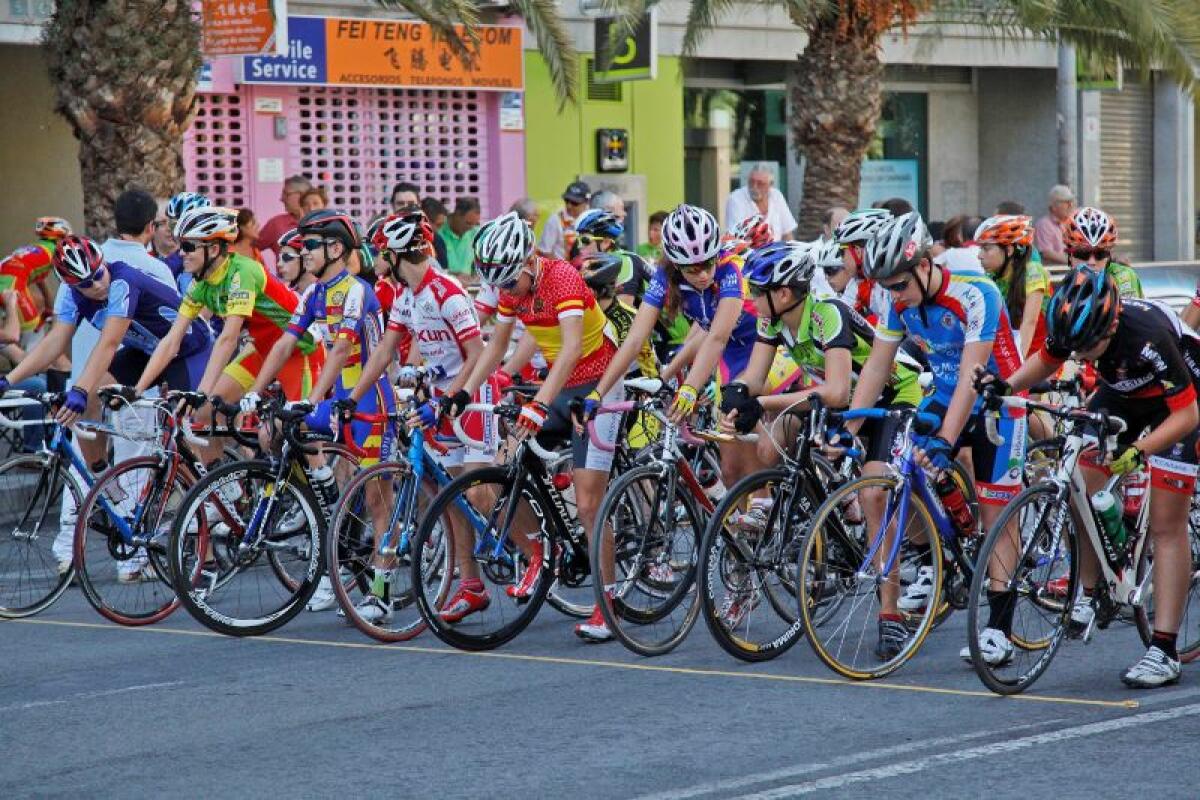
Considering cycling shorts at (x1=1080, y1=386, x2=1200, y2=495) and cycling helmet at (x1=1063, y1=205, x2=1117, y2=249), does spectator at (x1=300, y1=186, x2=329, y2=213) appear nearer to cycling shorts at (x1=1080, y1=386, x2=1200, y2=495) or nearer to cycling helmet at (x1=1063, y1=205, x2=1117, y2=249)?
cycling helmet at (x1=1063, y1=205, x2=1117, y2=249)

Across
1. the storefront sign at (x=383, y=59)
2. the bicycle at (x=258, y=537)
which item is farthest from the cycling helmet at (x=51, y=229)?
the bicycle at (x=258, y=537)

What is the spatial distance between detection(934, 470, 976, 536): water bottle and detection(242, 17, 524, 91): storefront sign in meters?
12.2

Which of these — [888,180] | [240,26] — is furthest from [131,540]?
[888,180]

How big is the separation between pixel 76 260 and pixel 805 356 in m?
4.08

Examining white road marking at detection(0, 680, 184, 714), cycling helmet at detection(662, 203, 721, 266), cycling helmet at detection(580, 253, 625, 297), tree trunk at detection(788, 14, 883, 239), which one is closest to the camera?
white road marking at detection(0, 680, 184, 714)

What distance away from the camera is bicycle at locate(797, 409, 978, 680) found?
25.6 feet

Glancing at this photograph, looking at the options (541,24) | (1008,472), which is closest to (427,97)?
(541,24)

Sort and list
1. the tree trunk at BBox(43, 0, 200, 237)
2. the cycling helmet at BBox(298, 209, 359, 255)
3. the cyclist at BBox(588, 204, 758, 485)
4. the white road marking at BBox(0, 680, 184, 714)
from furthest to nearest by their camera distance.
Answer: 1. the tree trunk at BBox(43, 0, 200, 237)
2. the cycling helmet at BBox(298, 209, 359, 255)
3. the cyclist at BBox(588, 204, 758, 485)
4. the white road marking at BBox(0, 680, 184, 714)

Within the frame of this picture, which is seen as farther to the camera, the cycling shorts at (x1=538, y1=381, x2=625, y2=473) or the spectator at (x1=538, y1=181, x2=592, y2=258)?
the spectator at (x1=538, y1=181, x2=592, y2=258)

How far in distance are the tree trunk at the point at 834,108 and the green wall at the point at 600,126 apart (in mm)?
2816

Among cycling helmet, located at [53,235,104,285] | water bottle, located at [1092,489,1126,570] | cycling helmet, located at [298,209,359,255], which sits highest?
cycling helmet, located at [298,209,359,255]

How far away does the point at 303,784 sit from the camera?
645 cm

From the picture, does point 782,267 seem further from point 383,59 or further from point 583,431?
point 383,59

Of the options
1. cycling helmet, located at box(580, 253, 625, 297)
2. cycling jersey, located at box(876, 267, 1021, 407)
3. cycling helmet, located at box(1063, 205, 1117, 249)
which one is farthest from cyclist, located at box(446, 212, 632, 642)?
cycling helmet, located at box(1063, 205, 1117, 249)
